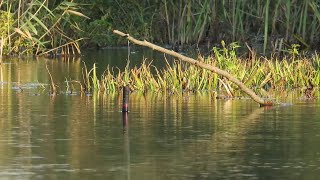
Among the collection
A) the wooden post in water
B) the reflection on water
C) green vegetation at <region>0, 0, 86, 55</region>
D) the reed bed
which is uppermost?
green vegetation at <region>0, 0, 86, 55</region>

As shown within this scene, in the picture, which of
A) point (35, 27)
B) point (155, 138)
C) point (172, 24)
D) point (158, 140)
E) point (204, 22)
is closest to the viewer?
point (158, 140)

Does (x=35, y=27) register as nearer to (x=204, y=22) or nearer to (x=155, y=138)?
(x=204, y=22)

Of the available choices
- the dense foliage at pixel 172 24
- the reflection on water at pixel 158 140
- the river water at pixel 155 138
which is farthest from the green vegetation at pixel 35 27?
the reflection on water at pixel 158 140

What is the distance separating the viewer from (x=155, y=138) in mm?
12898

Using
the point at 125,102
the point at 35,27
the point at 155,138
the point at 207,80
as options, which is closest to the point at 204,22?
the point at 35,27

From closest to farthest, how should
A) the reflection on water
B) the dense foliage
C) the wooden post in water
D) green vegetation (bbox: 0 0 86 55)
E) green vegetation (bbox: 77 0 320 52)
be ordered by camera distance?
the reflection on water < the wooden post in water < green vegetation (bbox: 0 0 86 55) < the dense foliage < green vegetation (bbox: 77 0 320 52)

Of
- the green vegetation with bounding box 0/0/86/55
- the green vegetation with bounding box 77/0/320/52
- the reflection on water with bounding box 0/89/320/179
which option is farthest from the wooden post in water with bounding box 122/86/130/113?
the green vegetation with bounding box 77/0/320/52

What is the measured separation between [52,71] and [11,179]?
1627cm

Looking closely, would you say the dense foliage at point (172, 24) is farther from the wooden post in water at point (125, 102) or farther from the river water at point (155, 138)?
the wooden post in water at point (125, 102)

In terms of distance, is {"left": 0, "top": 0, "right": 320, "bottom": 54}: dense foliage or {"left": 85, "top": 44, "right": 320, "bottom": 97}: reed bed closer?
{"left": 85, "top": 44, "right": 320, "bottom": 97}: reed bed

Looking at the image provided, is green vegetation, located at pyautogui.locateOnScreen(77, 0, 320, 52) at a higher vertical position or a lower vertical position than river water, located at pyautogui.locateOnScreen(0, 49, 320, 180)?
higher

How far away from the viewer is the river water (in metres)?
10.7

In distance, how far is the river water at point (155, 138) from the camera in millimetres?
10680

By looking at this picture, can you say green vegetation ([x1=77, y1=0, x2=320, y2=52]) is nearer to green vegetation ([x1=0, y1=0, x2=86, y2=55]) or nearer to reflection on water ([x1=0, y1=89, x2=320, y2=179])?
green vegetation ([x1=0, y1=0, x2=86, y2=55])
